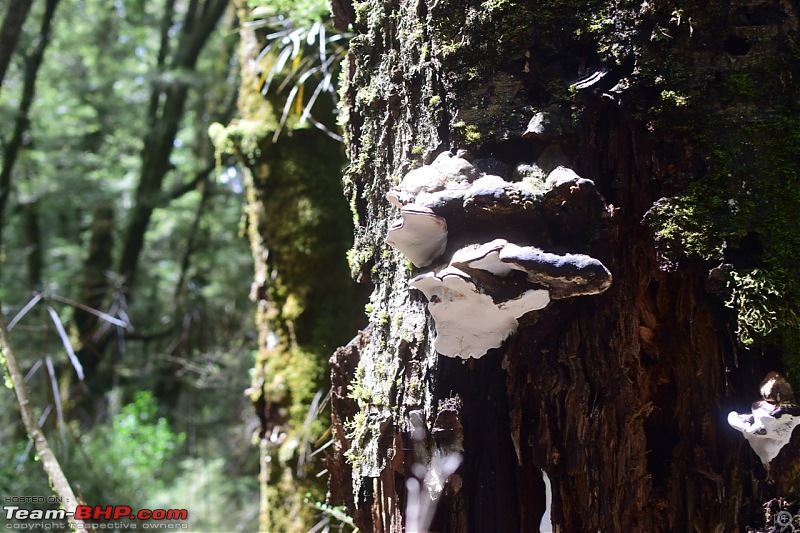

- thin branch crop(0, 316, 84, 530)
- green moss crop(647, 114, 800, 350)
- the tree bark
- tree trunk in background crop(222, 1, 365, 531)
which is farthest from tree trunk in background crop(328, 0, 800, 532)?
the tree bark

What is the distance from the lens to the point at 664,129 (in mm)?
1329

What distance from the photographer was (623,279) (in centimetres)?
135

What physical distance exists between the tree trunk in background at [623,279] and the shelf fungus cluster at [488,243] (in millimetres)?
24

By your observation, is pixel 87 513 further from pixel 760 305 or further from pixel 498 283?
pixel 760 305

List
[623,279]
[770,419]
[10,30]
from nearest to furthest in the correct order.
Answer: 1. [770,419]
2. [623,279]
3. [10,30]


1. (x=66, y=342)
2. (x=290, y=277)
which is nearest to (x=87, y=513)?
(x=66, y=342)

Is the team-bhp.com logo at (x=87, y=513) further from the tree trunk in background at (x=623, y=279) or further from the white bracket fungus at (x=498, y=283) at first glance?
the white bracket fungus at (x=498, y=283)

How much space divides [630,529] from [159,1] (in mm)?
11572

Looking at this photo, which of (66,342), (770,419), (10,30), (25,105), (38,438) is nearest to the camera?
(770,419)

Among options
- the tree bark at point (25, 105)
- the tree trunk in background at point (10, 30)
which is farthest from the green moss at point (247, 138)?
the tree bark at point (25, 105)

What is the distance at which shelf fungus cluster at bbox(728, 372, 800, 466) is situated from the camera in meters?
1.20

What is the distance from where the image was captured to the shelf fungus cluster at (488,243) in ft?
3.91

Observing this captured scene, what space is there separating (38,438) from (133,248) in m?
6.39

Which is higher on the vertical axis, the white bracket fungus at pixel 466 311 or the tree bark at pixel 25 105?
the tree bark at pixel 25 105
